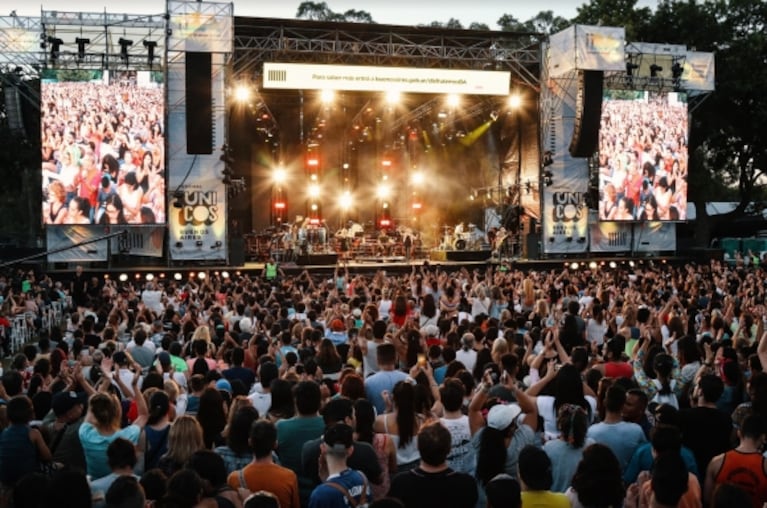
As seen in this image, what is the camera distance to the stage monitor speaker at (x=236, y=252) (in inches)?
981

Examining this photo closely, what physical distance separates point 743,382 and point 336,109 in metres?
27.8

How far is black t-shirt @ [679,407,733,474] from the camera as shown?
505 centimetres

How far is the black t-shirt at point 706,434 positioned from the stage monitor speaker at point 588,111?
21840 mm

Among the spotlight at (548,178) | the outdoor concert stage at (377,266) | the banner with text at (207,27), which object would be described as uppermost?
the banner with text at (207,27)

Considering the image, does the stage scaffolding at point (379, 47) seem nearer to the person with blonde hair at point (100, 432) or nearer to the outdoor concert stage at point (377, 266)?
the outdoor concert stage at point (377, 266)

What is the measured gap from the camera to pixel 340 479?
4035mm

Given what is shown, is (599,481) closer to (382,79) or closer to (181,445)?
(181,445)

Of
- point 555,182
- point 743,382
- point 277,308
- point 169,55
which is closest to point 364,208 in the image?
point 555,182

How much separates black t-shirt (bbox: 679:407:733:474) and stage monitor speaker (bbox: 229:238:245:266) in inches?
820

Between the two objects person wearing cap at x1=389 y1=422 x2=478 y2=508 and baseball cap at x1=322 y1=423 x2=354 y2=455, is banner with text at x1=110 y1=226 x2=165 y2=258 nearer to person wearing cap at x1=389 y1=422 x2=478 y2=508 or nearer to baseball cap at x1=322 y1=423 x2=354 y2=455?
baseball cap at x1=322 y1=423 x2=354 y2=455

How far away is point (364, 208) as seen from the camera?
36.3 meters

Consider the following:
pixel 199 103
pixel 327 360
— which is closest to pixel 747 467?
pixel 327 360

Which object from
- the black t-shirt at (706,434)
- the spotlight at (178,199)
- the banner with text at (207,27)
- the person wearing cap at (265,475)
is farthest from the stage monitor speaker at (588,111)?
the person wearing cap at (265,475)

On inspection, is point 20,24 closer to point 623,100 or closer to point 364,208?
point 364,208
